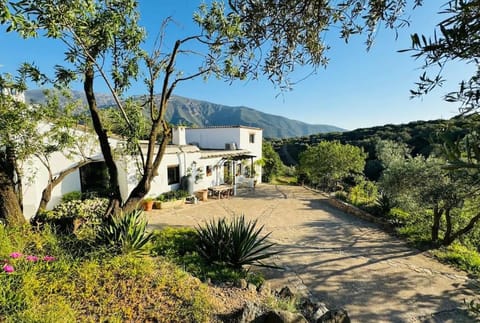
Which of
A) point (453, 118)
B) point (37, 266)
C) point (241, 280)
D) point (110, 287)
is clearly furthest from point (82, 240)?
point (453, 118)

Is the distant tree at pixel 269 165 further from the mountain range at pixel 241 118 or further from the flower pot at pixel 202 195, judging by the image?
the mountain range at pixel 241 118

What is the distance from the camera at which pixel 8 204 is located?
5.90m

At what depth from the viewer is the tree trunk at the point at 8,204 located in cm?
581

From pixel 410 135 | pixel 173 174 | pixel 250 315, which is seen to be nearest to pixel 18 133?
pixel 250 315

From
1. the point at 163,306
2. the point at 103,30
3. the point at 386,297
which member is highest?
the point at 103,30

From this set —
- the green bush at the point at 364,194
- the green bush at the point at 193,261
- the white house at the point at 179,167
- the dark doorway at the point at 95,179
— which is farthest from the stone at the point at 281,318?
the dark doorway at the point at 95,179

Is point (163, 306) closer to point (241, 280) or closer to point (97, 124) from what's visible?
point (241, 280)

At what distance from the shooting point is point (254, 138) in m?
25.7

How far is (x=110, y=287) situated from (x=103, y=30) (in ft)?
15.1

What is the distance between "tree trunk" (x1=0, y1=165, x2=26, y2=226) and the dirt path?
4.60 metres

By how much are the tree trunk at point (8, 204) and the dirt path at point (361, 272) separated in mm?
4599

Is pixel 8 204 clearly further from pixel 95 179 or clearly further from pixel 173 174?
pixel 173 174

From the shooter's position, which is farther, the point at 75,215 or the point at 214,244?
the point at 75,215

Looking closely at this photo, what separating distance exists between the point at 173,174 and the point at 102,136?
10363mm
